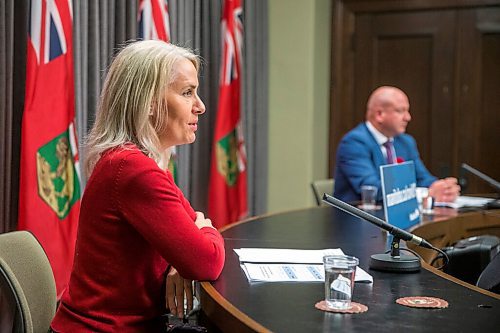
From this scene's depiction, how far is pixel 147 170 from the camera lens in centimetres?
181

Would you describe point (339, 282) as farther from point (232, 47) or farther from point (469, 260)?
point (232, 47)

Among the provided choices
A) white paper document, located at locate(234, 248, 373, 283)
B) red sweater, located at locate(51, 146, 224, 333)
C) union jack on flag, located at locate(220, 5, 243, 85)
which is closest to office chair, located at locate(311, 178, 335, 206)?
union jack on flag, located at locate(220, 5, 243, 85)

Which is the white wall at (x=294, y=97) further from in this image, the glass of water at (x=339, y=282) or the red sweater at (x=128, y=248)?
the glass of water at (x=339, y=282)

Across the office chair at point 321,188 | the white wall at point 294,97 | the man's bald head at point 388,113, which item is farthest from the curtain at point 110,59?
the man's bald head at point 388,113

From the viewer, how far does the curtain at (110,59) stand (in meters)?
3.04

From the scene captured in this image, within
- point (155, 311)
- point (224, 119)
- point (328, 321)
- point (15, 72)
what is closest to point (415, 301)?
point (328, 321)

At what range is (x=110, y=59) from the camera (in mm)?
3695

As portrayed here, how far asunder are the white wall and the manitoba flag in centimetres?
184

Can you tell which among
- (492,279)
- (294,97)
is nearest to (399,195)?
(492,279)

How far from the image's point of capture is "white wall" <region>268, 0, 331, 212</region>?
5.62 meters

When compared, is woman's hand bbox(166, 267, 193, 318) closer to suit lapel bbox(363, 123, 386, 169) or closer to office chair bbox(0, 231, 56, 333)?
office chair bbox(0, 231, 56, 333)

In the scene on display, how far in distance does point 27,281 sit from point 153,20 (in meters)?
2.09

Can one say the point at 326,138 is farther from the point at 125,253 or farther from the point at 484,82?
the point at 125,253

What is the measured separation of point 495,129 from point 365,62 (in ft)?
3.60
